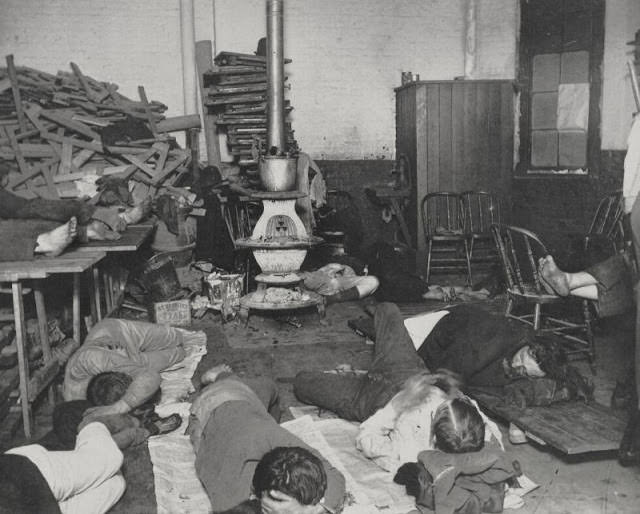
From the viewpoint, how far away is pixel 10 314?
4535mm

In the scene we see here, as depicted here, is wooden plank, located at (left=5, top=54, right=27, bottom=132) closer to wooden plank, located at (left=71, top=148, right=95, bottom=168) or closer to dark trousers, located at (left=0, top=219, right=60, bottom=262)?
wooden plank, located at (left=71, top=148, right=95, bottom=168)

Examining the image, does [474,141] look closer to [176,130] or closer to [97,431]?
[176,130]

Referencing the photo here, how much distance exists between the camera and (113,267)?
6605mm

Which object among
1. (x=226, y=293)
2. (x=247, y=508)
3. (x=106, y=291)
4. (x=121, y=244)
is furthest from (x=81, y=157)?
(x=247, y=508)

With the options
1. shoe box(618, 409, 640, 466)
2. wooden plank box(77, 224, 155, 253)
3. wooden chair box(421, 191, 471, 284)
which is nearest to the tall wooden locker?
wooden chair box(421, 191, 471, 284)

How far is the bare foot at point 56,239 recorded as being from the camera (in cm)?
432

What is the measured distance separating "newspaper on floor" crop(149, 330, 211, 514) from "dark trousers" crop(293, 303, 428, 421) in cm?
79

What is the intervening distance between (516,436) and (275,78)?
429 cm

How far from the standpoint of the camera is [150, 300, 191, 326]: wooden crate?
636cm

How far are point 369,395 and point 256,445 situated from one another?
1.25 m

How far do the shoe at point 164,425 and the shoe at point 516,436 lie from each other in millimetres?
1879

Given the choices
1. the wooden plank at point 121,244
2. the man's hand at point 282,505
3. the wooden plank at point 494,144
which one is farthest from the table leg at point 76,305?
the wooden plank at point 494,144

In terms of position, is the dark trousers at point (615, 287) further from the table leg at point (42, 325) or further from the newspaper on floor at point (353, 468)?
the table leg at point (42, 325)

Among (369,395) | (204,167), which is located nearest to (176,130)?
(204,167)
